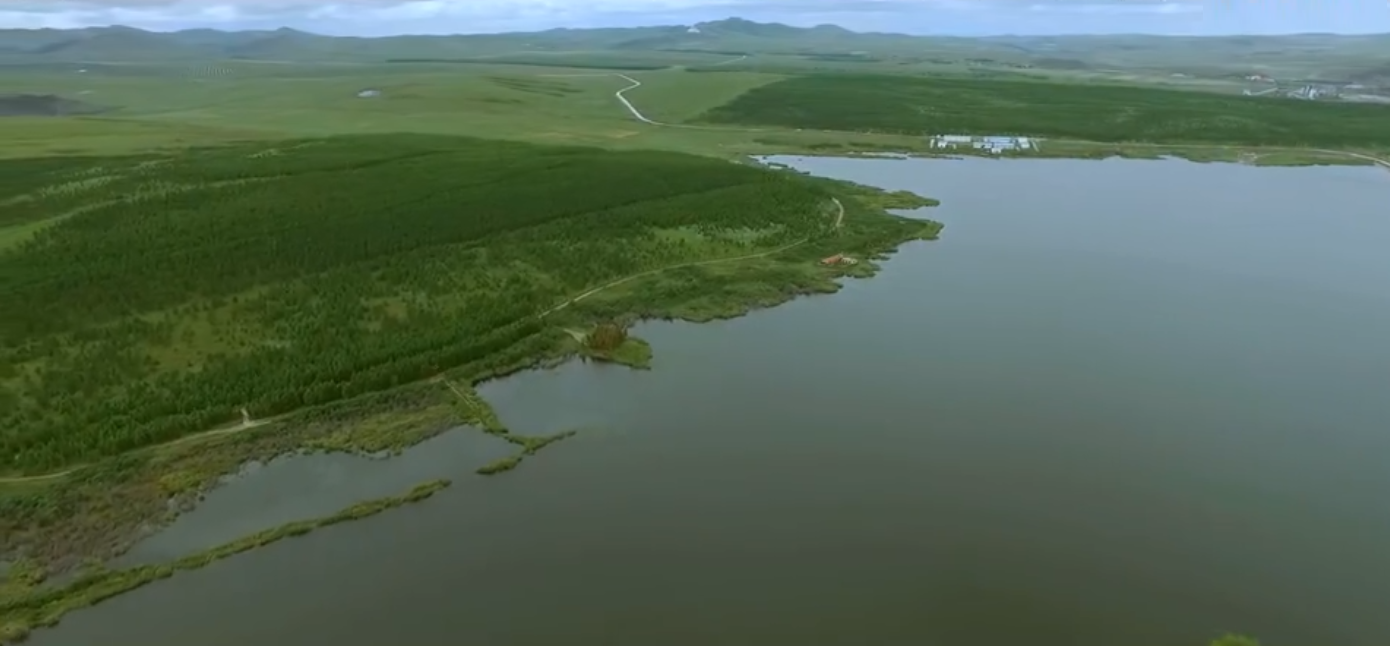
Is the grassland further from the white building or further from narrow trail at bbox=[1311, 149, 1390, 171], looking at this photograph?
the white building

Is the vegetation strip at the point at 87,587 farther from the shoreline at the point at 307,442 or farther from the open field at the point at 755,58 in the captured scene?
the open field at the point at 755,58

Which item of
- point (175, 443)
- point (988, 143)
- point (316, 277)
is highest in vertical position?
point (988, 143)

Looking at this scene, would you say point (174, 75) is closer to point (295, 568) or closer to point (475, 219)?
point (475, 219)

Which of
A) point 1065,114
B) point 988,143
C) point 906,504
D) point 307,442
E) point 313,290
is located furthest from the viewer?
point 1065,114

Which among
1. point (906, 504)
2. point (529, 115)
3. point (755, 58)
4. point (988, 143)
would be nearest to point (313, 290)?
point (906, 504)

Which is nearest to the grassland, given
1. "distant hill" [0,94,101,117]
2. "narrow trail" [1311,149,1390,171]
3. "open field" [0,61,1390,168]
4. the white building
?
"open field" [0,61,1390,168]

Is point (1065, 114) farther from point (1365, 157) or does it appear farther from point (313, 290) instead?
point (313, 290)

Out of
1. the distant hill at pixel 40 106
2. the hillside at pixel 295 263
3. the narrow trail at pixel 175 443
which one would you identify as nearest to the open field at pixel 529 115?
the distant hill at pixel 40 106
